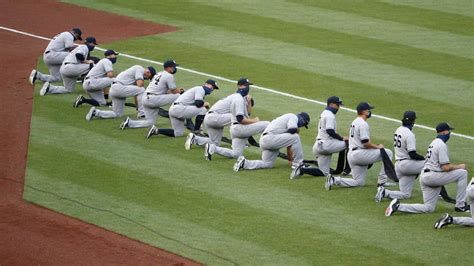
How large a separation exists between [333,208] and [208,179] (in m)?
2.48

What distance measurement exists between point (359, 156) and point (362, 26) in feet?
36.0

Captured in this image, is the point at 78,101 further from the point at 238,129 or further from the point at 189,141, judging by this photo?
the point at 238,129

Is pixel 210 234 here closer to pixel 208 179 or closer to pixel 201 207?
pixel 201 207

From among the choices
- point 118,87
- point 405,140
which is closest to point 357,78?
point 118,87

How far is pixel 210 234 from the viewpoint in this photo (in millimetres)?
16641

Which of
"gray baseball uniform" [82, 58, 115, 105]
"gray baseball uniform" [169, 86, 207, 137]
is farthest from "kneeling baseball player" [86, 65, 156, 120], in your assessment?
"gray baseball uniform" [169, 86, 207, 137]

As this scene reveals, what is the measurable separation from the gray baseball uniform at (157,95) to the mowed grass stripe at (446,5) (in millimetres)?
10759

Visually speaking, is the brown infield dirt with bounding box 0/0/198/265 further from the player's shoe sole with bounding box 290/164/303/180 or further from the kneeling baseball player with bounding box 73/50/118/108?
the player's shoe sole with bounding box 290/164/303/180

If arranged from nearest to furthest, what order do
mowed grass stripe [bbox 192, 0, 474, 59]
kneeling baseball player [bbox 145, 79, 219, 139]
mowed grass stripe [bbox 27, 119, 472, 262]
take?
mowed grass stripe [bbox 27, 119, 472, 262] < kneeling baseball player [bbox 145, 79, 219, 139] < mowed grass stripe [bbox 192, 0, 474, 59]

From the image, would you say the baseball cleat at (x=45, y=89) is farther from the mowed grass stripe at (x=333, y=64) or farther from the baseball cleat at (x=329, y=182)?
the baseball cleat at (x=329, y=182)

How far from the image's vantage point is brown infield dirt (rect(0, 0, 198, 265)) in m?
16.1

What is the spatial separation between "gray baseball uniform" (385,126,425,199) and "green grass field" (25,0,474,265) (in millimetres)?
309

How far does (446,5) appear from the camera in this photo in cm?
3072

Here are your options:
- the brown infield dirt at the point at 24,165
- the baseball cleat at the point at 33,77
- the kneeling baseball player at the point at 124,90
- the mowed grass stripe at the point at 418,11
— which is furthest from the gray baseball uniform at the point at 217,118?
the mowed grass stripe at the point at 418,11
